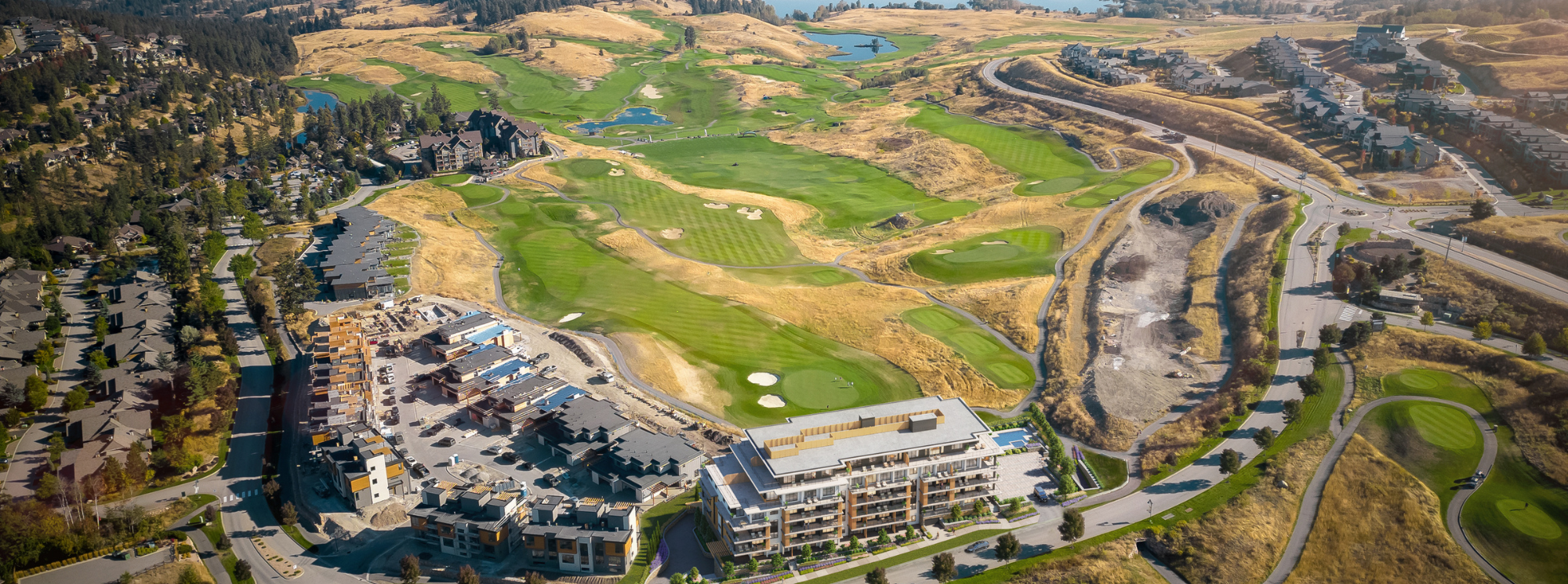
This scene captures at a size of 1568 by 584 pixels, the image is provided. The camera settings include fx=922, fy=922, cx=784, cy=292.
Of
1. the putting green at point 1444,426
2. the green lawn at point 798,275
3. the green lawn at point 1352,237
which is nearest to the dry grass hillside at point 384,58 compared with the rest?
the green lawn at point 798,275

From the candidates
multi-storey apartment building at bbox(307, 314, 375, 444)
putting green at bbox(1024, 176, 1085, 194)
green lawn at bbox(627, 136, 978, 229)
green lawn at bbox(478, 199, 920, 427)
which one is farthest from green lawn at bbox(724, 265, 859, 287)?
multi-storey apartment building at bbox(307, 314, 375, 444)

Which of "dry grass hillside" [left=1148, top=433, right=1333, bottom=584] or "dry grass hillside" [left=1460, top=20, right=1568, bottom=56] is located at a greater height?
"dry grass hillside" [left=1460, top=20, right=1568, bottom=56]

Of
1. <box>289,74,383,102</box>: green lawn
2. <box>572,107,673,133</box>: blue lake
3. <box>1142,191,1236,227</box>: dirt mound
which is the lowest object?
<box>1142,191,1236,227</box>: dirt mound

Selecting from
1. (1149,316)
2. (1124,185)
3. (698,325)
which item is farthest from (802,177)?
(1149,316)

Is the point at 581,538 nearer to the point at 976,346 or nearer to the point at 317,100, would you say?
the point at 976,346

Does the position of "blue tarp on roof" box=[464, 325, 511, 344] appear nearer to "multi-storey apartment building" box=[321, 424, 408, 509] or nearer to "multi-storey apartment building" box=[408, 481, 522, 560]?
"multi-storey apartment building" box=[321, 424, 408, 509]

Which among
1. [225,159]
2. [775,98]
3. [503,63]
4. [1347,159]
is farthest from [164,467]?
[503,63]

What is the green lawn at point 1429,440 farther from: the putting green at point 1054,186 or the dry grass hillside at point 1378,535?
the putting green at point 1054,186

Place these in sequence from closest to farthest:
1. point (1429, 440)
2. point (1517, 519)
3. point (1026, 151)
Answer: point (1517, 519) → point (1429, 440) → point (1026, 151)

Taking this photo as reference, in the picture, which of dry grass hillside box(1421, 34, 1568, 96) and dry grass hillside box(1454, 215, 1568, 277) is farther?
dry grass hillside box(1421, 34, 1568, 96)
